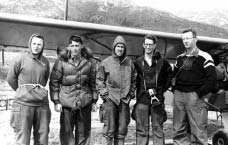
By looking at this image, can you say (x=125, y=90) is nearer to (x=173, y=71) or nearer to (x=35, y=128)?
(x=173, y=71)

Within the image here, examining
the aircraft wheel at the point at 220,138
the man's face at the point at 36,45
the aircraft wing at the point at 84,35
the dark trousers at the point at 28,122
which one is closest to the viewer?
the dark trousers at the point at 28,122

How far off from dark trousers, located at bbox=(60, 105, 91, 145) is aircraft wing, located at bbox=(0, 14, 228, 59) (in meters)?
1.69

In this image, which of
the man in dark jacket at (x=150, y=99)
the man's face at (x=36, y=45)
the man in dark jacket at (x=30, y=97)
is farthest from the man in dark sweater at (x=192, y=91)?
the man's face at (x=36, y=45)

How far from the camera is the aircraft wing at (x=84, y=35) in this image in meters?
5.13

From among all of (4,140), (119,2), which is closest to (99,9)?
(119,2)

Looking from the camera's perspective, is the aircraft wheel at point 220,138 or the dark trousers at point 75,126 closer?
the dark trousers at point 75,126

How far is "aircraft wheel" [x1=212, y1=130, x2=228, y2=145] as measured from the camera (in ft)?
17.6

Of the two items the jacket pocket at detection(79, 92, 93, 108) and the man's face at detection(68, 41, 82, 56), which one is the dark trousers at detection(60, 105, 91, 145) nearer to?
the jacket pocket at detection(79, 92, 93, 108)

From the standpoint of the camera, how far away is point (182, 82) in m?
4.49

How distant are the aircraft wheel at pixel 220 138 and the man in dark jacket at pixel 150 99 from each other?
60.3 inches

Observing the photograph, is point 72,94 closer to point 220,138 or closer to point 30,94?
point 30,94

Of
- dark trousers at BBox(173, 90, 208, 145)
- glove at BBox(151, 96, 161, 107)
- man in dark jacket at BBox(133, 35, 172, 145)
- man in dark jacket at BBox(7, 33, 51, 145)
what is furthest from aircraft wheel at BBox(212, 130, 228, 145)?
man in dark jacket at BBox(7, 33, 51, 145)

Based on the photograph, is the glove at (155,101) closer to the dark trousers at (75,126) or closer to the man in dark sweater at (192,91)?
the man in dark sweater at (192,91)

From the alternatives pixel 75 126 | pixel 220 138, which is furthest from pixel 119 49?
pixel 220 138
